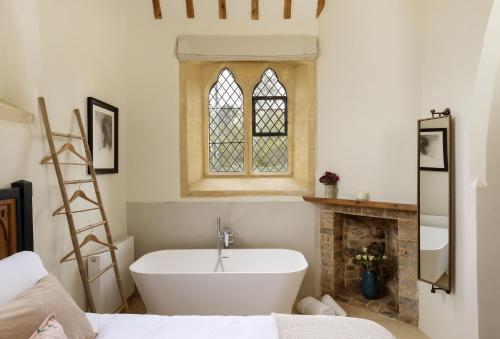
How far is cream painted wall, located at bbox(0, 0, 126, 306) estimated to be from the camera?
2062mm

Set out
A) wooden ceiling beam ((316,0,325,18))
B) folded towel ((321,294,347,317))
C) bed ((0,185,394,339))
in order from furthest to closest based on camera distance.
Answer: wooden ceiling beam ((316,0,325,18)) → folded towel ((321,294,347,317)) → bed ((0,185,394,339))

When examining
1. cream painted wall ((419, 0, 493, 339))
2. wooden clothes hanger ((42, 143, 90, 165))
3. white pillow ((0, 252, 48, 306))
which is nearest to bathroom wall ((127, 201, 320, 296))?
wooden clothes hanger ((42, 143, 90, 165))

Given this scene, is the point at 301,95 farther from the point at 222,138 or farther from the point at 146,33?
the point at 146,33

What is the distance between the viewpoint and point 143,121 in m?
3.71

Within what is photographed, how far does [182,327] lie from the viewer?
5.29ft

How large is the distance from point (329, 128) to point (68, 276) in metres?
2.77

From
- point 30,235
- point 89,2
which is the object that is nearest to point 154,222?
point 30,235

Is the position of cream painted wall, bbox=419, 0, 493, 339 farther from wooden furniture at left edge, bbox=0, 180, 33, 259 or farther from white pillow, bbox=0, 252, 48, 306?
wooden furniture at left edge, bbox=0, 180, 33, 259

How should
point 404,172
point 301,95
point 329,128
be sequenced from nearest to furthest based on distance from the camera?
point 404,172 → point 329,128 → point 301,95

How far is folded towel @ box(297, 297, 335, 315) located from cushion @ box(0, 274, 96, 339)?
2.18 m

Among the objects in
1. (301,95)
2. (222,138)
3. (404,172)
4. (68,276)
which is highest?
(301,95)

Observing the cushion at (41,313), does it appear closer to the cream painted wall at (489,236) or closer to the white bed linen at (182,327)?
the white bed linen at (182,327)

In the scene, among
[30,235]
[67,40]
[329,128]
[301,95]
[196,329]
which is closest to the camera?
[196,329]

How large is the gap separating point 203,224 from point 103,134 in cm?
140
